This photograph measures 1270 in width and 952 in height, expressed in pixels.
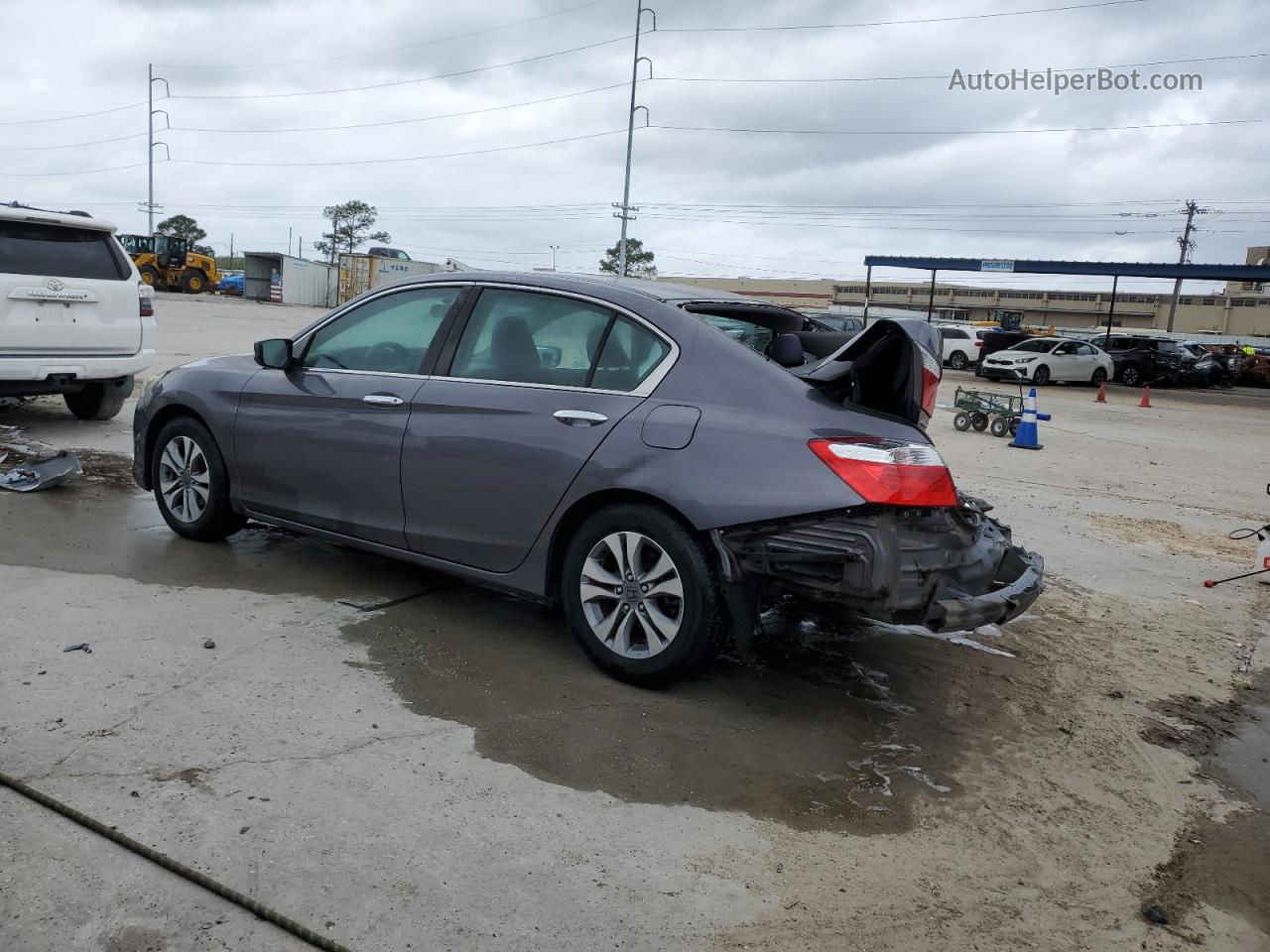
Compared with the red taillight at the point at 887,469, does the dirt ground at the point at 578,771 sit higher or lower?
lower

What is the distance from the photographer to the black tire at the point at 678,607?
3725 millimetres

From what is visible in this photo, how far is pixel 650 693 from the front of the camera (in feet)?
13.0

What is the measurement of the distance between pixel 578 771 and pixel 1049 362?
1172 inches

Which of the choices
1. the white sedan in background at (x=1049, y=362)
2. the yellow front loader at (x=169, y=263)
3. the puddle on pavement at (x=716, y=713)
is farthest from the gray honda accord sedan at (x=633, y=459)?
the yellow front loader at (x=169, y=263)

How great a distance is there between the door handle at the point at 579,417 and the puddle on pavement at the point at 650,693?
102 centimetres

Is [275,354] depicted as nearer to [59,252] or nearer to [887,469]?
[887,469]

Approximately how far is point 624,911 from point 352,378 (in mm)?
3050

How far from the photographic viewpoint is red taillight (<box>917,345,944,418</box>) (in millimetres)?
3912

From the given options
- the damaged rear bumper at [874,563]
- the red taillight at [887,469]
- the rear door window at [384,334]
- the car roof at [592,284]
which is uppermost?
the car roof at [592,284]

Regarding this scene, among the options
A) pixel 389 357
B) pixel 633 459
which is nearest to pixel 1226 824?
pixel 633 459

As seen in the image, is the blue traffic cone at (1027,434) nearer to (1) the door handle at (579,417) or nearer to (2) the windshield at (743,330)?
(2) the windshield at (743,330)

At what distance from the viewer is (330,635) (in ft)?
14.3

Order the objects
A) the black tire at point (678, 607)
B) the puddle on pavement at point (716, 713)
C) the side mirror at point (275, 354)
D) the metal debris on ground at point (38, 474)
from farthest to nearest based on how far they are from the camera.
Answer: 1. the metal debris on ground at point (38, 474)
2. the side mirror at point (275, 354)
3. the black tire at point (678, 607)
4. the puddle on pavement at point (716, 713)

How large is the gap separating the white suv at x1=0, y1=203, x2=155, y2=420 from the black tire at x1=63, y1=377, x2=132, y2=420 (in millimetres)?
200
